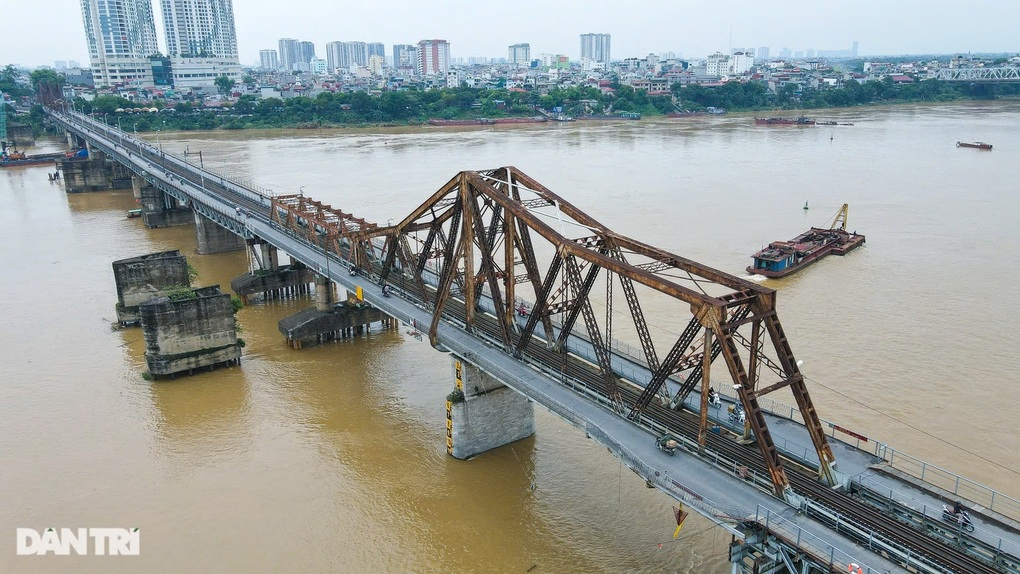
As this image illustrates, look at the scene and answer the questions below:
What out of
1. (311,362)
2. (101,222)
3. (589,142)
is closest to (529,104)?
(589,142)

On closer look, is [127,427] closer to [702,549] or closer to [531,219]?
[531,219]

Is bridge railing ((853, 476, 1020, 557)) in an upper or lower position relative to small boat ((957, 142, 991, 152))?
lower

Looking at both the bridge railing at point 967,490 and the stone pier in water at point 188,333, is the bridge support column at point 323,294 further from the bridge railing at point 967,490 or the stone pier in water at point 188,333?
the bridge railing at point 967,490

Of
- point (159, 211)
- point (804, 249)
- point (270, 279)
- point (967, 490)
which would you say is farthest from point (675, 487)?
point (159, 211)

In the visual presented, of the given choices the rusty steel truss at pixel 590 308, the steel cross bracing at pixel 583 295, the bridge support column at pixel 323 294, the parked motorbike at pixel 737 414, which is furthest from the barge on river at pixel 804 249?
the parked motorbike at pixel 737 414

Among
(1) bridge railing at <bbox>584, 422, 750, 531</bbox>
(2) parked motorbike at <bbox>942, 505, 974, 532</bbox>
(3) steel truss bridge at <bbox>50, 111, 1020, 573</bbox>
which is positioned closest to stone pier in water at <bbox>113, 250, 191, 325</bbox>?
(3) steel truss bridge at <bbox>50, 111, 1020, 573</bbox>

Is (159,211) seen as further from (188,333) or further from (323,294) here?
(188,333)

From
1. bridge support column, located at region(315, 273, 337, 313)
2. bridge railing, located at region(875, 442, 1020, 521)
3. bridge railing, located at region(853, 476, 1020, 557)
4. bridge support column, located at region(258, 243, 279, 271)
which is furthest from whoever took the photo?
bridge support column, located at region(258, 243, 279, 271)

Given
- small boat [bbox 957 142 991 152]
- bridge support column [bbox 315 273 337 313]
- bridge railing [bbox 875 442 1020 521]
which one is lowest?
bridge railing [bbox 875 442 1020 521]

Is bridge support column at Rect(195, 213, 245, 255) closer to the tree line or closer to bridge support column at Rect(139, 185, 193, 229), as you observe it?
bridge support column at Rect(139, 185, 193, 229)
